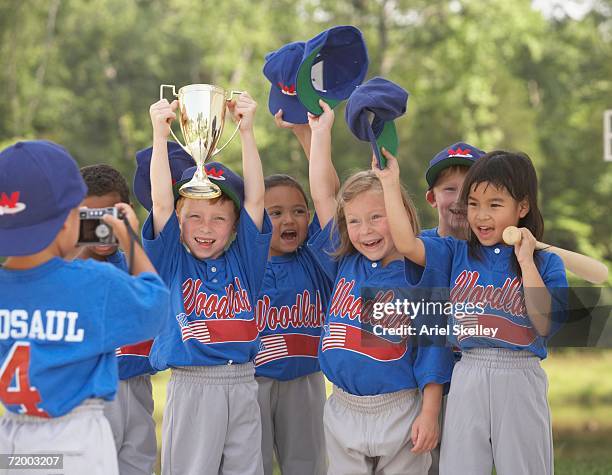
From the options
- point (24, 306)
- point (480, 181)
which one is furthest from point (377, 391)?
point (24, 306)

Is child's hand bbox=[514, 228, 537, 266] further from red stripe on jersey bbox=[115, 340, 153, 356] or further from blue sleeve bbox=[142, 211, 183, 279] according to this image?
red stripe on jersey bbox=[115, 340, 153, 356]

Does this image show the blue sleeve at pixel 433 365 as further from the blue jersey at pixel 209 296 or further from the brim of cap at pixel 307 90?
the brim of cap at pixel 307 90

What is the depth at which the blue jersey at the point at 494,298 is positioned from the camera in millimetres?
3709

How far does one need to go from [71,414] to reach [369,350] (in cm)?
140

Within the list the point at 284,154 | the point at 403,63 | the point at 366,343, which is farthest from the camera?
the point at 403,63

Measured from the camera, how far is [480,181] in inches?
150

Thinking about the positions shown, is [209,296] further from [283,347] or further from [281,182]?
[281,182]

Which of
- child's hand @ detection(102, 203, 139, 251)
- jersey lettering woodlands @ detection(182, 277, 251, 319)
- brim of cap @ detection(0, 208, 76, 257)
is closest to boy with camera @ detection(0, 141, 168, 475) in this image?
brim of cap @ detection(0, 208, 76, 257)

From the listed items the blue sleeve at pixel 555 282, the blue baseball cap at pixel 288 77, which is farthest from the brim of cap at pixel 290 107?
the blue sleeve at pixel 555 282

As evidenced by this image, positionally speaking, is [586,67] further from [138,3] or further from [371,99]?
[371,99]

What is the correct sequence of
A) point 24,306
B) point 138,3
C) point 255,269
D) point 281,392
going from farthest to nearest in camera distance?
point 138,3, point 281,392, point 255,269, point 24,306

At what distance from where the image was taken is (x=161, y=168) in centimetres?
396

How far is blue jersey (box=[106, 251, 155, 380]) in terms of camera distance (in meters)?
4.34

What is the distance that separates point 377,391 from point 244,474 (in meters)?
Result: 0.69
